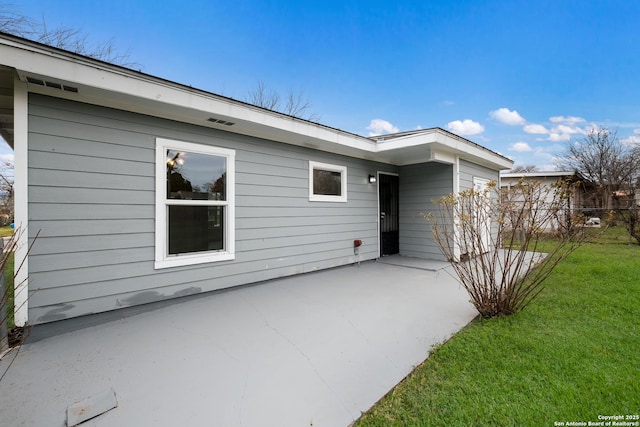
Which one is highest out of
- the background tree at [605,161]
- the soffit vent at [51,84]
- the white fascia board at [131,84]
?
the background tree at [605,161]

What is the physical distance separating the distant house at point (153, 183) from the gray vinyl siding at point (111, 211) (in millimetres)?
11

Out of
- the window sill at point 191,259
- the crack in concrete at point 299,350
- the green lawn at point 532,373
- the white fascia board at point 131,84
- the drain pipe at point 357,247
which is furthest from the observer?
the drain pipe at point 357,247

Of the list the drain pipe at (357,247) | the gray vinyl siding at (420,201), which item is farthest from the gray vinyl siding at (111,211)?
the gray vinyl siding at (420,201)

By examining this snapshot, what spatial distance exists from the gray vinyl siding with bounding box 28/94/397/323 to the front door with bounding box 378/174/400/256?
3.18 m

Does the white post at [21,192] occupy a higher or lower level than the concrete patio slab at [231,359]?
higher

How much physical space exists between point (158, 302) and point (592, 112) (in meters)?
19.9

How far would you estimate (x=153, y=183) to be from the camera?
3.35 m

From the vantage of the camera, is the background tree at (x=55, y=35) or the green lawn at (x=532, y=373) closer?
the green lawn at (x=532, y=373)

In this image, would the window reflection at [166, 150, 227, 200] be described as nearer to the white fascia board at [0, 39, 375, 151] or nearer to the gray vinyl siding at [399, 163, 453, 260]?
the white fascia board at [0, 39, 375, 151]

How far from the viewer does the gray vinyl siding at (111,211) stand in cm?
273

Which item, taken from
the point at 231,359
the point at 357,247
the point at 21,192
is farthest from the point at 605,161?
the point at 21,192

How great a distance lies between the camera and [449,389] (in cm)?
188

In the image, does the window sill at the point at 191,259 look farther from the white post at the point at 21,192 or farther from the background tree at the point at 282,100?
the background tree at the point at 282,100

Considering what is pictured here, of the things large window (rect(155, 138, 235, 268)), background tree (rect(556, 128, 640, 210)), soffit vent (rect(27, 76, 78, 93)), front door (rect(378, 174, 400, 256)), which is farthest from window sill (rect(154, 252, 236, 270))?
background tree (rect(556, 128, 640, 210))
